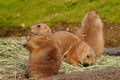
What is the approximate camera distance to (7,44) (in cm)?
1113

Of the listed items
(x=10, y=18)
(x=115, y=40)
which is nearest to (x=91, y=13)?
(x=115, y=40)

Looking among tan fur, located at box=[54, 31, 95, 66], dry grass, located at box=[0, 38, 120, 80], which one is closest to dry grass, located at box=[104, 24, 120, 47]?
dry grass, located at box=[0, 38, 120, 80]

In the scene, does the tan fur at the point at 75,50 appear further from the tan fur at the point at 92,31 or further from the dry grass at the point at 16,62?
the tan fur at the point at 92,31

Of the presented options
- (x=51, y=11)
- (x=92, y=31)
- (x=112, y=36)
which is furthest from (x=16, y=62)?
(x=51, y=11)

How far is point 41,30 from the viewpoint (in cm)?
971

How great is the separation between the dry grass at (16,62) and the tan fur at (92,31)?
33 cm

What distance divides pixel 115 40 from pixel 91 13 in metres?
19.3

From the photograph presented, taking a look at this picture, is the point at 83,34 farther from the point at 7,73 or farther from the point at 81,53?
the point at 7,73

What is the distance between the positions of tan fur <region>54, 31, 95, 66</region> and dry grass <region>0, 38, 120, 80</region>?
16 cm

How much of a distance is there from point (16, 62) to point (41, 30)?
38.1 inches

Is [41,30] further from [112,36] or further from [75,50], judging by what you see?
[112,36]

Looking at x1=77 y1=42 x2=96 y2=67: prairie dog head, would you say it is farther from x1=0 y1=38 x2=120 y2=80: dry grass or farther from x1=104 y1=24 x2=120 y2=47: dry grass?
x1=104 y1=24 x2=120 y2=47: dry grass

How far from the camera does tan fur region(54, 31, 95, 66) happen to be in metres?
10.7

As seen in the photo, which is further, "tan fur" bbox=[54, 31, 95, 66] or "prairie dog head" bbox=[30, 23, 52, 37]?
"tan fur" bbox=[54, 31, 95, 66]
